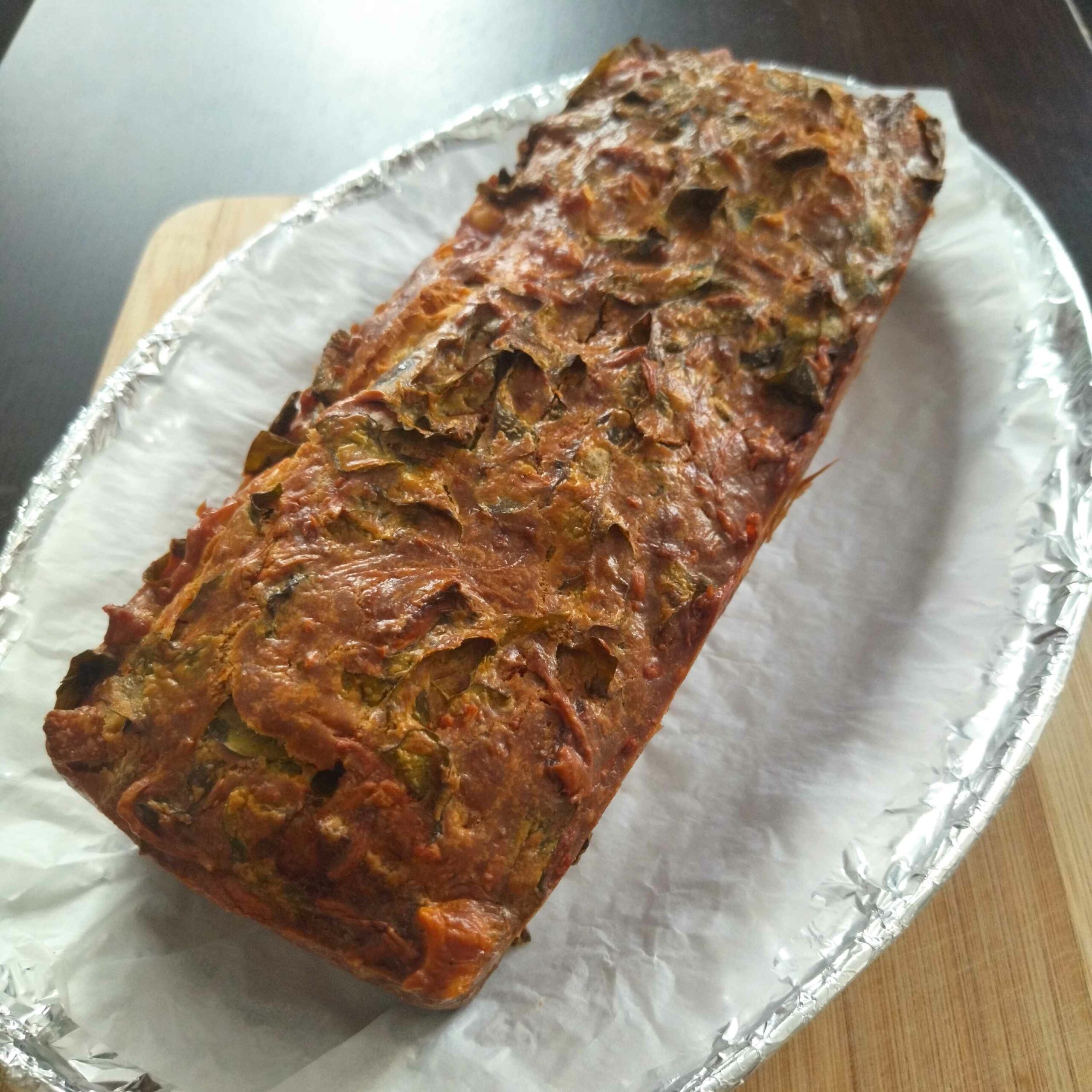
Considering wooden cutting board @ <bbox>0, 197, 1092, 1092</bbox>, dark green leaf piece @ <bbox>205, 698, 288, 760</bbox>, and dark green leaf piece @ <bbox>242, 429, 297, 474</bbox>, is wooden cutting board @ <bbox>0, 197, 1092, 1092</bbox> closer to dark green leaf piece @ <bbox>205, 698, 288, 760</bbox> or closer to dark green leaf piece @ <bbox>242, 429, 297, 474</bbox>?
dark green leaf piece @ <bbox>205, 698, 288, 760</bbox>

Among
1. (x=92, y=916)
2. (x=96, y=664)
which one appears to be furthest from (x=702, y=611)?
(x=92, y=916)

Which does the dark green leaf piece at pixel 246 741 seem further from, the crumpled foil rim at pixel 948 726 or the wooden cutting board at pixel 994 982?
the wooden cutting board at pixel 994 982

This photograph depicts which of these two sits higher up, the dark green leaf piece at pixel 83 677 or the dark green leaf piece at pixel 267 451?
the dark green leaf piece at pixel 267 451

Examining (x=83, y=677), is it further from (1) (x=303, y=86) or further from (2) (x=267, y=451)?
(1) (x=303, y=86)

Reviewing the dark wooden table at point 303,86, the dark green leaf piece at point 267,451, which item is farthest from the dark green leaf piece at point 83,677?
the dark wooden table at point 303,86

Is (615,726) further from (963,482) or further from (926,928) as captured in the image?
(963,482)

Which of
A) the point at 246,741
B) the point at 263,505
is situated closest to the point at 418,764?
the point at 246,741
